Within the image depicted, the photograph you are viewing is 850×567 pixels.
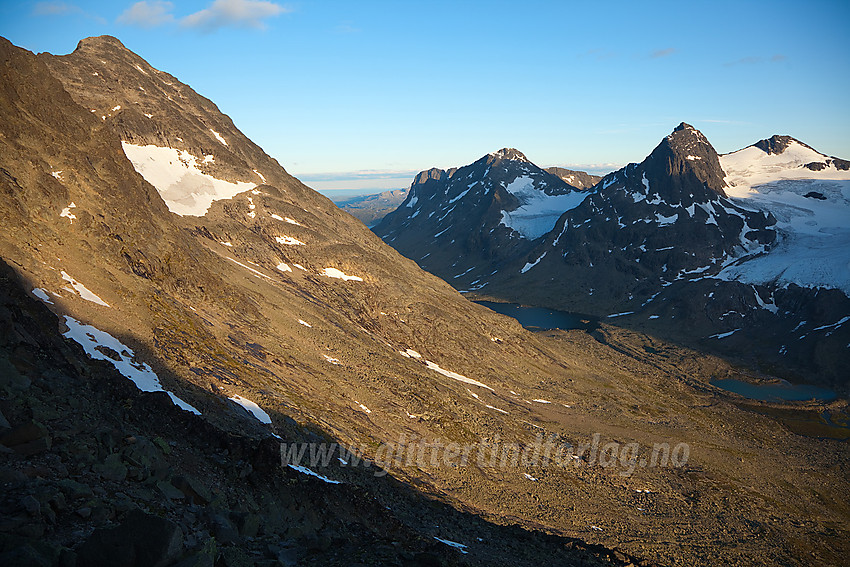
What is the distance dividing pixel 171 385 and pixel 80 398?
1143 cm

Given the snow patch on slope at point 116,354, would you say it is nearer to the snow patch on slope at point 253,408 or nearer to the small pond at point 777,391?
the snow patch on slope at point 253,408

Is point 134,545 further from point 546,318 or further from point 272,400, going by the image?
point 546,318

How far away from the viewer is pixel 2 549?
9422mm

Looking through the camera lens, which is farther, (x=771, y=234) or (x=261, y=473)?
(x=771, y=234)

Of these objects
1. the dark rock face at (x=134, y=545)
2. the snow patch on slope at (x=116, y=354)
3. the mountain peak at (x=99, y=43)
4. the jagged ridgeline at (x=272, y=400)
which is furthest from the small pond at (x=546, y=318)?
the dark rock face at (x=134, y=545)

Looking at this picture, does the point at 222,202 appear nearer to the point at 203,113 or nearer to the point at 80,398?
the point at 203,113

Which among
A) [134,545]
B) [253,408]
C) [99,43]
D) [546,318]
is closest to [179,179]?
[99,43]

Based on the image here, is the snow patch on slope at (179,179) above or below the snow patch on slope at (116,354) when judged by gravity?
above

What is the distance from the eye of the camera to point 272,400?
3859 centimetres

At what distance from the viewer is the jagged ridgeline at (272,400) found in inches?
618

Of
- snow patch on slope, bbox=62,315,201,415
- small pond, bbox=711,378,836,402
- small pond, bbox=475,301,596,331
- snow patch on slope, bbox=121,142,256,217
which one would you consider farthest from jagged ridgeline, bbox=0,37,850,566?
small pond, bbox=475,301,596,331

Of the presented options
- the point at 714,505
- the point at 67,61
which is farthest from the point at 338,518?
the point at 67,61

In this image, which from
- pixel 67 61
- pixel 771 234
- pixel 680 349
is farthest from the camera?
pixel 771 234

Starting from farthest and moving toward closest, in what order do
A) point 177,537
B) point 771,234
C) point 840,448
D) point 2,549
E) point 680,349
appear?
point 771,234, point 680,349, point 840,448, point 177,537, point 2,549
